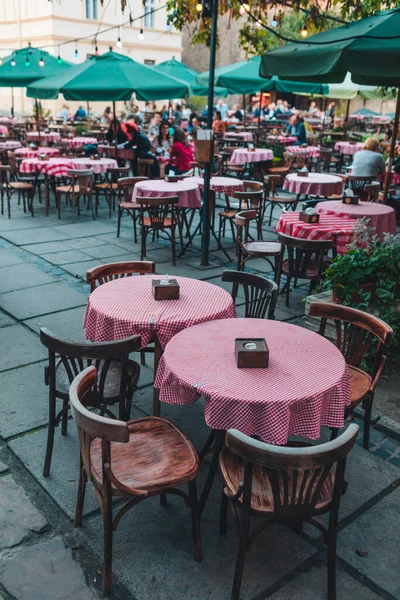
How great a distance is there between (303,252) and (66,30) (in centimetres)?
2615

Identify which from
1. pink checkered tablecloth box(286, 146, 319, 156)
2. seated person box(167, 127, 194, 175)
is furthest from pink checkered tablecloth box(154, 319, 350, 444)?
pink checkered tablecloth box(286, 146, 319, 156)

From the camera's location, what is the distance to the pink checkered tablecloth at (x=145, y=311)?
335 cm

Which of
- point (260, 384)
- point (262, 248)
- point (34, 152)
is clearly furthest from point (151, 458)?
point (34, 152)

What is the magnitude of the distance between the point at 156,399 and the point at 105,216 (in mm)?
7058

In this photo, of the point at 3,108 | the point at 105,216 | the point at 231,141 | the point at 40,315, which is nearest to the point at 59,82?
the point at 105,216

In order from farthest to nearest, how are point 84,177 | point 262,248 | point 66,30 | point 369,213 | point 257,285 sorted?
1. point 66,30
2. point 84,177
3. point 369,213
4. point 262,248
5. point 257,285

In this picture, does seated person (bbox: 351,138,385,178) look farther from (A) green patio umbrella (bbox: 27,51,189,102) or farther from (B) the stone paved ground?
(B) the stone paved ground

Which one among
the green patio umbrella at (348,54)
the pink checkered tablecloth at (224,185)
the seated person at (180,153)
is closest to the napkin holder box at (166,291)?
the green patio umbrella at (348,54)

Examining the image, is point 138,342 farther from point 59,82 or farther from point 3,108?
point 3,108

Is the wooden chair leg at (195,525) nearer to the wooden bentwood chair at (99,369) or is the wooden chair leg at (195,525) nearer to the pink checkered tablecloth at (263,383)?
the pink checkered tablecloth at (263,383)

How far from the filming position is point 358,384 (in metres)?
3.38

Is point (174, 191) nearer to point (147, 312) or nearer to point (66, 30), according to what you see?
point (147, 312)

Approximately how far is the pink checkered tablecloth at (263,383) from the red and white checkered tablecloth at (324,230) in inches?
106

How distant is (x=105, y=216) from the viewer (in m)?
9.98
